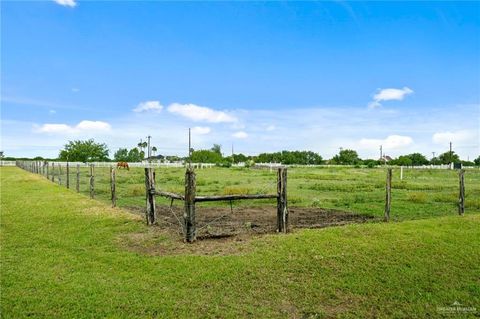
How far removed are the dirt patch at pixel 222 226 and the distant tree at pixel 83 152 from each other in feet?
274

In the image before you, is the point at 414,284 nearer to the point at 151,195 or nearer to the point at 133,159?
the point at 151,195

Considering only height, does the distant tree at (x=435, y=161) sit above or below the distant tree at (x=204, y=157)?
below

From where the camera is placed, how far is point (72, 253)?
7531mm

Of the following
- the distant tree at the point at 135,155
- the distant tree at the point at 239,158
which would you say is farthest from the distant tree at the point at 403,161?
the distant tree at the point at 135,155

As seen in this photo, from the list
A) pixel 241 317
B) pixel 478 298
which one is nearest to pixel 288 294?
pixel 241 317

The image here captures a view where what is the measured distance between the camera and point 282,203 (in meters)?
9.26

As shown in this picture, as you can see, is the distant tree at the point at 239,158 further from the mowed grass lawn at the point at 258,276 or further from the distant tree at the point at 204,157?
the mowed grass lawn at the point at 258,276

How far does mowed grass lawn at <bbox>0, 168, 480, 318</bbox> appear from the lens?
5.16m

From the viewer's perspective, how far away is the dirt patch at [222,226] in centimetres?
786

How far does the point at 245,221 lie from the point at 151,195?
9.23 ft

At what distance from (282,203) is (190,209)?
2.34 meters

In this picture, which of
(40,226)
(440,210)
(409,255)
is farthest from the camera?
(440,210)

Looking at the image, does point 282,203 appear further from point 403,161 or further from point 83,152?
point 403,161

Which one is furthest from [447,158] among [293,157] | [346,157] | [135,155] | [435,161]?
[135,155]
